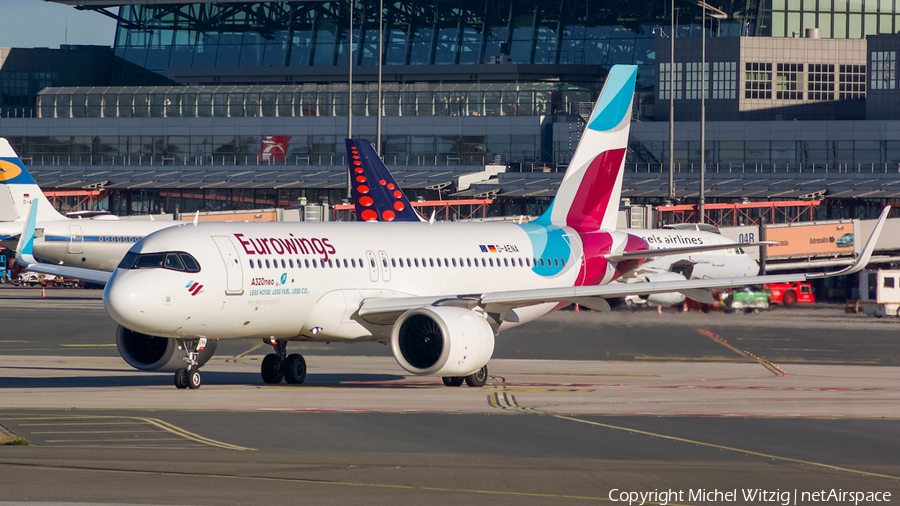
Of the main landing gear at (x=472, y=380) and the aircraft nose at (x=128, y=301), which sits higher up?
the aircraft nose at (x=128, y=301)

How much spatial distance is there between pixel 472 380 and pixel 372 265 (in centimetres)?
413

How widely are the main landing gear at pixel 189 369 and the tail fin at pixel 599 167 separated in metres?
14.3

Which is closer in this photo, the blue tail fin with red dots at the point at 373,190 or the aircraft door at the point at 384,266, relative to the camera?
the aircraft door at the point at 384,266

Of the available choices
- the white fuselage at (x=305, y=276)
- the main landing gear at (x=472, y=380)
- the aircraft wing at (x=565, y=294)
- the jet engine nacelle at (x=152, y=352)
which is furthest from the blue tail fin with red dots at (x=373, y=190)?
the jet engine nacelle at (x=152, y=352)

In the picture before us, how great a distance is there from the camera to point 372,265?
100 ft

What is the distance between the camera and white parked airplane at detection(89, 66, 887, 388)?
26.4 metres

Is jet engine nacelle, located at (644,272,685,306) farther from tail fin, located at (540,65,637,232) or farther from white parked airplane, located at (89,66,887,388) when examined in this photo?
white parked airplane, located at (89,66,887,388)

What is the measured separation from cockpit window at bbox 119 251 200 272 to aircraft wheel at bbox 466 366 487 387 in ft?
26.3

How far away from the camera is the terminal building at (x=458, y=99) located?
107 m

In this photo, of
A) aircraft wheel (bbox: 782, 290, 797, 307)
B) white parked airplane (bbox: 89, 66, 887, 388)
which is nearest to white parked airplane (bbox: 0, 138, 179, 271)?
white parked airplane (bbox: 89, 66, 887, 388)

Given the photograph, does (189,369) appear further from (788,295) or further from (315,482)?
(788,295)

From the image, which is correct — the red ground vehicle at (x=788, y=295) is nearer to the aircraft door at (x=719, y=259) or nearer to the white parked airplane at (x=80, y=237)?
the aircraft door at (x=719, y=259)

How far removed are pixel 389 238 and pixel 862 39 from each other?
96.3m

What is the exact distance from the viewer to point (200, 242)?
27141 millimetres
